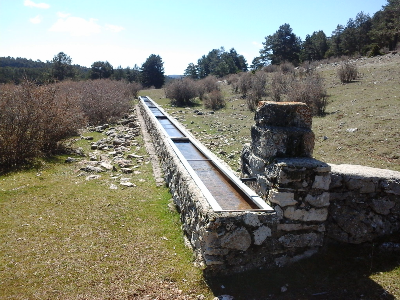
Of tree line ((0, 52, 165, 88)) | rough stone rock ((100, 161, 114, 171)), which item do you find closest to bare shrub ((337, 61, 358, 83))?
rough stone rock ((100, 161, 114, 171))

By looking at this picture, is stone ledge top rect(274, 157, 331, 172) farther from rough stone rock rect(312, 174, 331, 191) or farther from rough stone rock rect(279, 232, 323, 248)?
rough stone rock rect(279, 232, 323, 248)

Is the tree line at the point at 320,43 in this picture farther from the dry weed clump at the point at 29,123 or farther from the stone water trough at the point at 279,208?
the stone water trough at the point at 279,208

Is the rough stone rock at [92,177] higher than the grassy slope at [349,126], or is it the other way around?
the grassy slope at [349,126]

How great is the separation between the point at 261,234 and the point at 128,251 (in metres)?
2.00

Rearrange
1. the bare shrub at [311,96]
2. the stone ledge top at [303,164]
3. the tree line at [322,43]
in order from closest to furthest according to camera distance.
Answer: the stone ledge top at [303,164] < the bare shrub at [311,96] < the tree line at [322,43]

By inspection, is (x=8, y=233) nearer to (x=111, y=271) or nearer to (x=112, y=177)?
(x=111, y=271)

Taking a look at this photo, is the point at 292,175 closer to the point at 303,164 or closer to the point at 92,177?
the point at 303,164

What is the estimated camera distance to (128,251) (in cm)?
453

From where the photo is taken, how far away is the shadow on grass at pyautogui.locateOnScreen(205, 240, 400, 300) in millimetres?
3447

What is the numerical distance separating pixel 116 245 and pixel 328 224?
10.1 feet

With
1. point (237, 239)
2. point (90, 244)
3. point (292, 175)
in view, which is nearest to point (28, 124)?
point (90, 244)

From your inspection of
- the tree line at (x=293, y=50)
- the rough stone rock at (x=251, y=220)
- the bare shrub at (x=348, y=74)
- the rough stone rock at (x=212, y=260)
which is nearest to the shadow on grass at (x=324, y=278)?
the rough stone rock at (x=212, y=260)

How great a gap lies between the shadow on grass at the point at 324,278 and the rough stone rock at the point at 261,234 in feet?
1.29

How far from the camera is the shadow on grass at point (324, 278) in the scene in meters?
3.45
